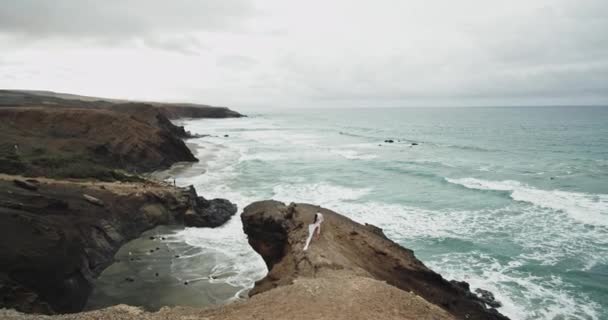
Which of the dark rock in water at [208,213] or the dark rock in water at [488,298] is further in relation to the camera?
the dark rock in water at [208,213]

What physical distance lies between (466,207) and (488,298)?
14.7m

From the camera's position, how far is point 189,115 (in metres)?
159

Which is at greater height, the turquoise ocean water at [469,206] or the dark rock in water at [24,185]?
the dark rock in water at [24,185]

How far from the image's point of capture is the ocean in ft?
59.8

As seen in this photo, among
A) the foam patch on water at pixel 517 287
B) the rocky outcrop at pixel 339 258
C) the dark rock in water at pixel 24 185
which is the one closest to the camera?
the rocky outcrop at pixel 339 258

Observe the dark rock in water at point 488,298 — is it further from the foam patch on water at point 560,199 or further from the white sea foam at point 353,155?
the white sea foam at point 353,155

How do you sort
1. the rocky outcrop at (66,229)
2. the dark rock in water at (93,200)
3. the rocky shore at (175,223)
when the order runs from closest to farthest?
the rocky shore at (175,223) < the rocky outcrop at (66,229) < the dark rock in water at (93,200)

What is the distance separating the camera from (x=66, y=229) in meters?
16.1

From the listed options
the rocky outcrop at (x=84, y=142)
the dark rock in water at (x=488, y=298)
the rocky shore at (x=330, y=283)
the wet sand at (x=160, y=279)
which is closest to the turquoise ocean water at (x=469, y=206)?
the dark rock in water at (x=488, y=298)

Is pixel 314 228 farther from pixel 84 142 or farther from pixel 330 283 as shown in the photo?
pixel 84 142

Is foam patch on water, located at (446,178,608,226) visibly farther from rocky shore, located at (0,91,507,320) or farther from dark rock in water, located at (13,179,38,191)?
dark rock in water, located at (13,179,38,191)

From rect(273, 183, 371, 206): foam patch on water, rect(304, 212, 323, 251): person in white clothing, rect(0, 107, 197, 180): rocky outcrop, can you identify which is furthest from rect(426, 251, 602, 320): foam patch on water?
rect(0, 107, 197, 180): rocky outcrop

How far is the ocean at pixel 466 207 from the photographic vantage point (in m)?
18.2

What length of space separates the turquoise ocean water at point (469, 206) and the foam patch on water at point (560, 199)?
0.27 feet
